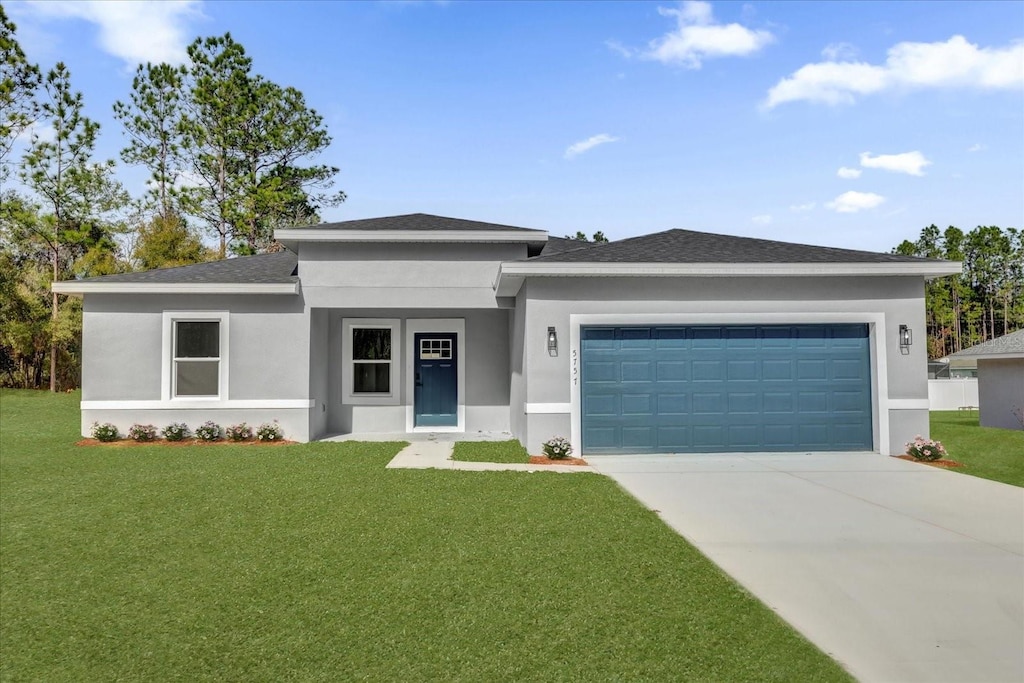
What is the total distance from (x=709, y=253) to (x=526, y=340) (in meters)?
3.90

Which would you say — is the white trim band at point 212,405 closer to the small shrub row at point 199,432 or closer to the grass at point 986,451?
the small shrub row at point 199,432

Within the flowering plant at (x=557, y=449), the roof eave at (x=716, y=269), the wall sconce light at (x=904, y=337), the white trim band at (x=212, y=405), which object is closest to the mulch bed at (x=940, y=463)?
the wall sconce light at (x=904, y=337)

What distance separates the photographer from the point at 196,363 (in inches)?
496

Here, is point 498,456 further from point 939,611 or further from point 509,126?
point 509,126

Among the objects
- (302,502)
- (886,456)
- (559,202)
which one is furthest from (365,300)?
(886,456)

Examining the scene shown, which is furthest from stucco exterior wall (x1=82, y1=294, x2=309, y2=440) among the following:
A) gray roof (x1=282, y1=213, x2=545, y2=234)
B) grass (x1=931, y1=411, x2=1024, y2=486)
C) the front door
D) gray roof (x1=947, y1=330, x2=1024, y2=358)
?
gray roof (x1=947, y1=330, x2=1024, y2=358)

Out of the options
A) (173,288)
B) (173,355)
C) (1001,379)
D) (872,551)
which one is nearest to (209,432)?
(173,355)

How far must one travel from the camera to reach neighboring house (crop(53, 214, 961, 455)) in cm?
1073

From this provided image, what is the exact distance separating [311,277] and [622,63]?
8778 mm

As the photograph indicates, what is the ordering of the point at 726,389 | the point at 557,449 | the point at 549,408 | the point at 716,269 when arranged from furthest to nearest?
the point at 726,389, the point at 716,269, the point at 549,408, the point at 557,449

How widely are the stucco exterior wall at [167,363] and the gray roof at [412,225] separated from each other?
7.10 feet

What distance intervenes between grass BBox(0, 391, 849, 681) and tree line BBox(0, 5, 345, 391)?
22904 millimetres

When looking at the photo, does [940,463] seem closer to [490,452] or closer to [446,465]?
[490,452]

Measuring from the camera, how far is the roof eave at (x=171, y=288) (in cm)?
1225
